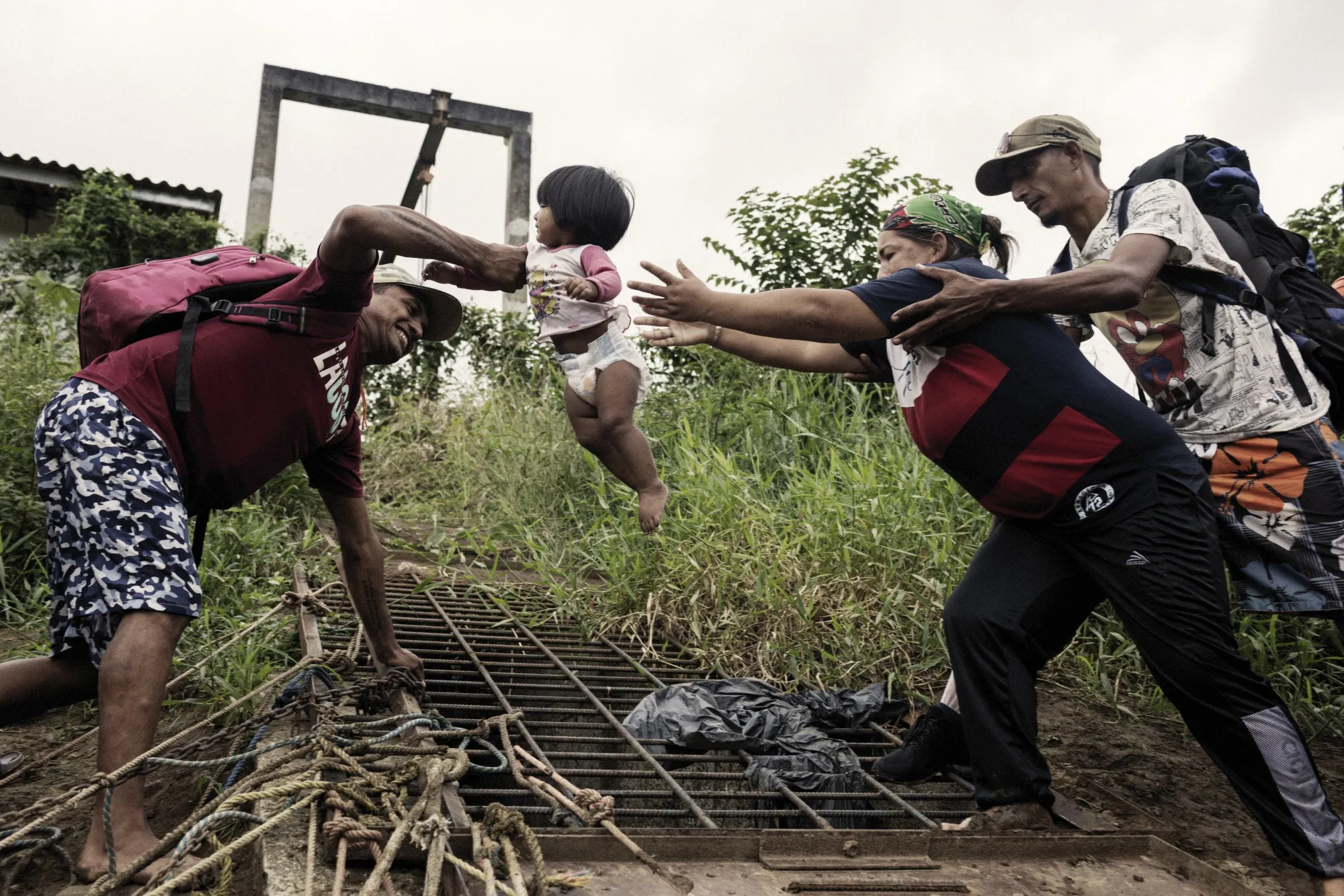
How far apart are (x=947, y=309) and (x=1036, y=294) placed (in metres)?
0.22

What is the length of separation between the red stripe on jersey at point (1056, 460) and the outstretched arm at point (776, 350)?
0.84 m

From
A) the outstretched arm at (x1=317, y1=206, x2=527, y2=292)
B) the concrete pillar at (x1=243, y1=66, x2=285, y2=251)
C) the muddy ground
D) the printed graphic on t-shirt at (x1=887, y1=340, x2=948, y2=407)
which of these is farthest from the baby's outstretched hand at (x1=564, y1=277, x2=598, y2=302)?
the concrete pillar at (x1=243, y1=66, x2=285, y2=251)

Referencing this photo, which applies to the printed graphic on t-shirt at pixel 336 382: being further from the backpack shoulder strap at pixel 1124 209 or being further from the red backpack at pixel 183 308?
the backpack shoulder strap at pixel 1124 209

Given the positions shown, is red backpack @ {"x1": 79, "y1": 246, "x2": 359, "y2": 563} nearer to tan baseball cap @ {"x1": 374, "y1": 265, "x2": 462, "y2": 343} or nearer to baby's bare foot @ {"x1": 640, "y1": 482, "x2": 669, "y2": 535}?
tan baseball cap @ {"x1": 374, "y1": 265, "x2": 462, "y2": 343}

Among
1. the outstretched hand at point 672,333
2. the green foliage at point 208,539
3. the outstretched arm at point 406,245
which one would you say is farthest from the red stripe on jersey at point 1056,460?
the green foliage at point 208,539

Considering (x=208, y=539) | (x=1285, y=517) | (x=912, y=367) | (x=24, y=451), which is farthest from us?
(x=24, y=451)

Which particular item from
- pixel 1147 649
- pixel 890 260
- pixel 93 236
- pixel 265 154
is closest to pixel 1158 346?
pixel 890 260

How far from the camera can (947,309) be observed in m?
2.42

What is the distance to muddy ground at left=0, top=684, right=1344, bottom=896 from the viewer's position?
256 centimetres

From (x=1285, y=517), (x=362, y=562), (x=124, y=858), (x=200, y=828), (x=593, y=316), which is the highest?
(x=593, y=316)

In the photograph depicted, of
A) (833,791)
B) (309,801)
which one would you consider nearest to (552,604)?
(833,791)

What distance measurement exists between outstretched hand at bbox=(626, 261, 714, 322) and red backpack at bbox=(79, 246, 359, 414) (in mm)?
808

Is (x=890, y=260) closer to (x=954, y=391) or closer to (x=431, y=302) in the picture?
(x=954, y=391)

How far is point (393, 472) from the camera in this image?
27.1 feet
